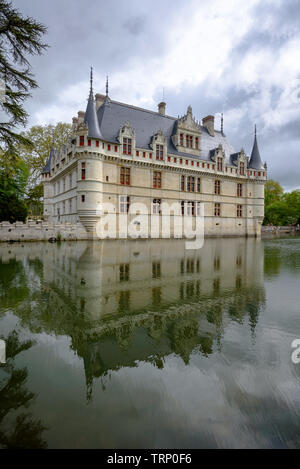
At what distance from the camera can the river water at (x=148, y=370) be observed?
6.50 feet

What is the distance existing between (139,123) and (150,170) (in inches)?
225

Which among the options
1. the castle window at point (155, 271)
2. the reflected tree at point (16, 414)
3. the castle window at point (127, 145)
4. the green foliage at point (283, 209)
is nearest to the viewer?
the reflected tree at point (16, 414)

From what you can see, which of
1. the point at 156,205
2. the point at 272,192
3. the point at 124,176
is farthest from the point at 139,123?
the point at 272,192

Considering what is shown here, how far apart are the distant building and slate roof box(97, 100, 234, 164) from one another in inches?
4.4

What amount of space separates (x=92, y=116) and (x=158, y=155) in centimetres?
763

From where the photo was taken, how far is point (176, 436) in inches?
75.9

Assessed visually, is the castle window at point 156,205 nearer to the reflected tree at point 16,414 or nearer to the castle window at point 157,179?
the castle window at point 157,179

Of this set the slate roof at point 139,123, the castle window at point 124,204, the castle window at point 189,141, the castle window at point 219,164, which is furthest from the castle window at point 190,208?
the castle window at point 124,204

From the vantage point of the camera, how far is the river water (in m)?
1.98

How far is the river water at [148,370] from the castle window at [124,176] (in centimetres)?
2074

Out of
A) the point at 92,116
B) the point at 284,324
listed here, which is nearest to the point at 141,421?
the point at 284,324

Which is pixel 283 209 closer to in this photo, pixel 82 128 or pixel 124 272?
pixel 82 128

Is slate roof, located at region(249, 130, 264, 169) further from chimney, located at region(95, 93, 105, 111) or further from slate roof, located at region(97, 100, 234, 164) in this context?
chimney, located at region(95, 93, 105, 111)

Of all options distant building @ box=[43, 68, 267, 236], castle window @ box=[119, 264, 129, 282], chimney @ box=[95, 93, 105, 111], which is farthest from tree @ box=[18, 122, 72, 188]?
castle window @ box=[119, 264, 129, 282]
